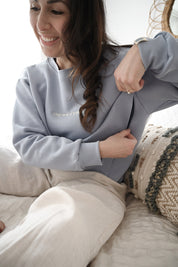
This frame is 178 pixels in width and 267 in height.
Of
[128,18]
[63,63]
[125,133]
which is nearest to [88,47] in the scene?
[63,63]

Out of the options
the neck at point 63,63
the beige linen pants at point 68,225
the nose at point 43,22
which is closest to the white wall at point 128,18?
the neck at point 63,63

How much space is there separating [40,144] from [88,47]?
0.42 meters

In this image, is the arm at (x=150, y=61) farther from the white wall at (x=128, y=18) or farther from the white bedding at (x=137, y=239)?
Result: the white wall at (x=128, y=18)

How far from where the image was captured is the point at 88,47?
0.77 meters

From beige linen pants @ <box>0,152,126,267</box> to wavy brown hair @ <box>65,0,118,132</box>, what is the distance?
236 mm

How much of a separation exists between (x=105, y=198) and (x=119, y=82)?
0.41 meters

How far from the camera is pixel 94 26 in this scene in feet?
2.39

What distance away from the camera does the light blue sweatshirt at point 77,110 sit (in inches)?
24.8

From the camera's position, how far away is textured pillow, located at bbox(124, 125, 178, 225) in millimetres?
677

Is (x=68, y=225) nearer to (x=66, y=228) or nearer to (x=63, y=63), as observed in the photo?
(x=66, y=228)

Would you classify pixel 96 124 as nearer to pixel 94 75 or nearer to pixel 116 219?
pixel 94 75

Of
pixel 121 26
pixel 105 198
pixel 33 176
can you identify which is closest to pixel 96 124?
pixel 105 198

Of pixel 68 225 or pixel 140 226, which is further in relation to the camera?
pixel 140 226

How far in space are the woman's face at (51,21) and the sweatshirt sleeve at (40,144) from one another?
Result: 224mm
